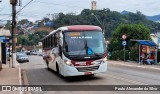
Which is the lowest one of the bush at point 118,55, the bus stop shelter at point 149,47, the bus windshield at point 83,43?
the bush at point 118,55

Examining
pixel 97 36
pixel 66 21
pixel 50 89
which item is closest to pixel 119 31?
pixel 66 21

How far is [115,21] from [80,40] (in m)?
58.3

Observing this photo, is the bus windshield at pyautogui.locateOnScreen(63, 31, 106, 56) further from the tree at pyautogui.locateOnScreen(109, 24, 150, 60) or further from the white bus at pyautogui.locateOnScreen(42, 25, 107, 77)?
the tree at pyautogui.locateOnScreen(109, 24, 150, 60)

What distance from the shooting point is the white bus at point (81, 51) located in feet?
54.0

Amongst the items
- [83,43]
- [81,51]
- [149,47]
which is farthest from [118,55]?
[81,51]

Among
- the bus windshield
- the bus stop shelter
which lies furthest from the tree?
the bus windshield

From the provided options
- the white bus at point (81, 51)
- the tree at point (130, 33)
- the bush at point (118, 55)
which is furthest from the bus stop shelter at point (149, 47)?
the white bus at point (81, 51)

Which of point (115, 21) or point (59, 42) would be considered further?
point (115, 21)

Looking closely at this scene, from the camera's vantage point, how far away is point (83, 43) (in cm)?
1694

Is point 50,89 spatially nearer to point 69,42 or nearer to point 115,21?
point 69,42

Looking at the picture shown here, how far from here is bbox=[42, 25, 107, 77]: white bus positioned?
54.0 feet

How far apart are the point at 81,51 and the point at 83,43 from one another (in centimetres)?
47

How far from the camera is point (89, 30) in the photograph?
57.2 ft

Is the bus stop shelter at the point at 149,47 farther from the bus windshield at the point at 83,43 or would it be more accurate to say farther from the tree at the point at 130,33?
the bus windshield at the point at 83,43
